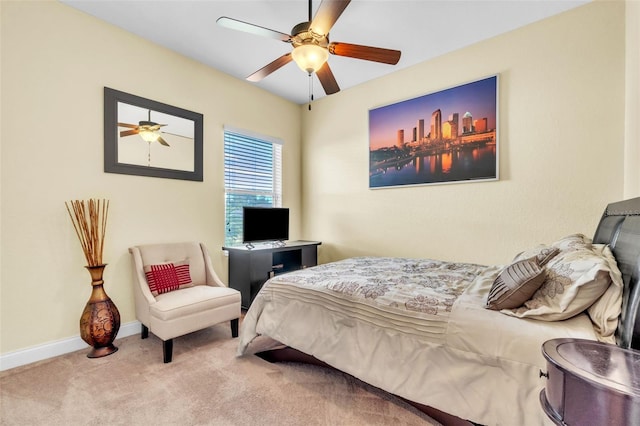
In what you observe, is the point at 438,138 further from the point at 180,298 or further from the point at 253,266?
the point at 180,298

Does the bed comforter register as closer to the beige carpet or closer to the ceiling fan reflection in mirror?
the beige carpet

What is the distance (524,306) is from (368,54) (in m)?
1.90

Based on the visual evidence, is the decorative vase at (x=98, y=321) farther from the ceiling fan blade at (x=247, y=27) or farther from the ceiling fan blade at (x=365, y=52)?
the ceiling fan blade at (x=365, y=52)

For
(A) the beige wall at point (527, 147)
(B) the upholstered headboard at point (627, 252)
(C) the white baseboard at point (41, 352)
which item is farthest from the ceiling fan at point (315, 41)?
(C) the white baseboard at point (41, 352)

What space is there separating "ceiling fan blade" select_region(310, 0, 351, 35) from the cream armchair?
230 cm

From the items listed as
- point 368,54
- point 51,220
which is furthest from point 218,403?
point 368,54

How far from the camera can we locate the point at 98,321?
2.39 metres

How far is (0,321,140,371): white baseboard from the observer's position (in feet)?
7.28

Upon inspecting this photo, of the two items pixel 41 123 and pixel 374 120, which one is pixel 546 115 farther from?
pixel 41 123

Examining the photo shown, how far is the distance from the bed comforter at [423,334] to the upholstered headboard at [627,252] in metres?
0.14

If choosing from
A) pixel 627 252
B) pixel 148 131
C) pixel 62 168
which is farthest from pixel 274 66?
pixel 627 252

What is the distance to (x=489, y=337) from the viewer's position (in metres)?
1.34

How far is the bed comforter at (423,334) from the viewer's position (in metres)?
1.26

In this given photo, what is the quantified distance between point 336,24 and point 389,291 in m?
2.50
